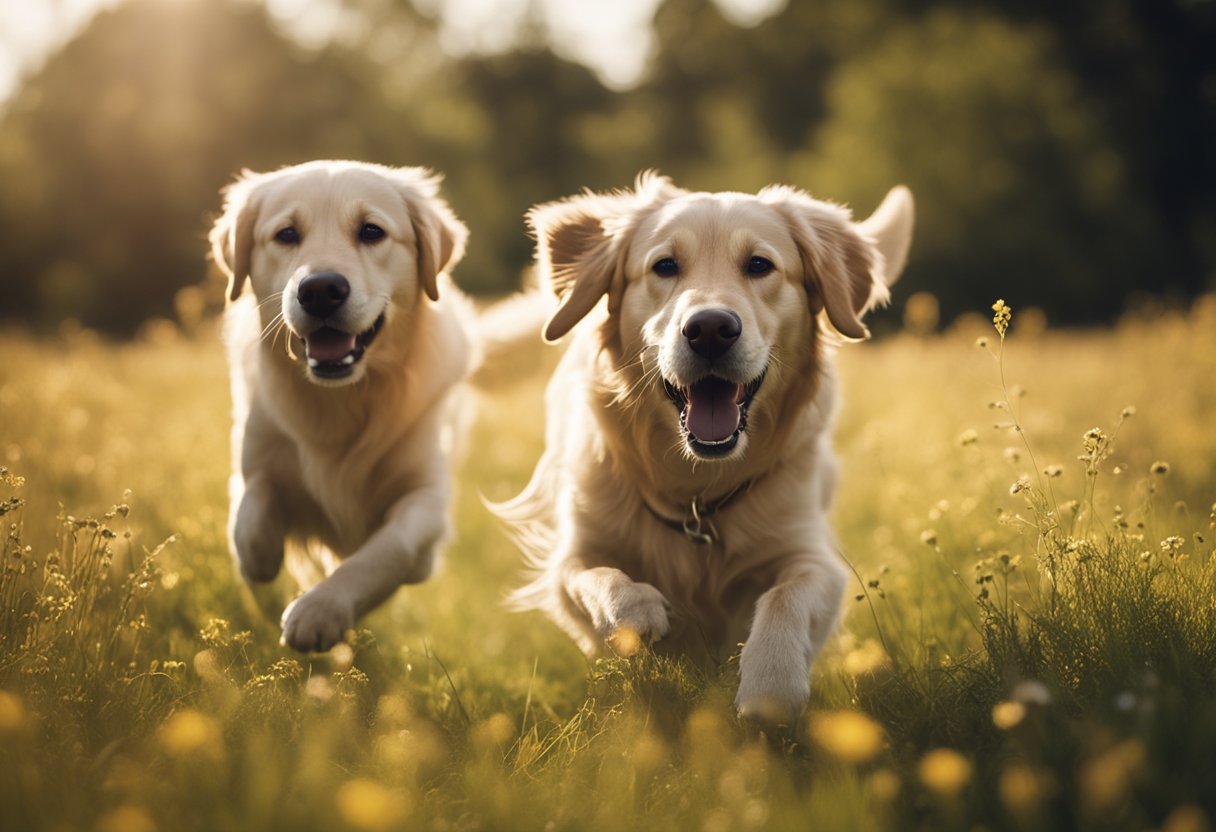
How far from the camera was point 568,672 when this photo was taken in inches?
156

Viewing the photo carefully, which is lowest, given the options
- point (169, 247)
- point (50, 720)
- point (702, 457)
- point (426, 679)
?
point (169, 247)

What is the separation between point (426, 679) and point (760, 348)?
162cm

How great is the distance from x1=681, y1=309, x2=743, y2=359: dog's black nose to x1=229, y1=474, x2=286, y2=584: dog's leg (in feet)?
5.60

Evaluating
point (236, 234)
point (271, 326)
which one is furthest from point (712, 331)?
point (236, 234)

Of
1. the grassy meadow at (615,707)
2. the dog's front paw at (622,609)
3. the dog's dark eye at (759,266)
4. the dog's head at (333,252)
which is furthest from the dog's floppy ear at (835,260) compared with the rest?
the dog's head at (333,252)

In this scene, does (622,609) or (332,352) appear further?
(332,352)

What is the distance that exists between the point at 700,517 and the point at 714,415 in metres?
0.51

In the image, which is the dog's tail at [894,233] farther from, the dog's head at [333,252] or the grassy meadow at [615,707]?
the dog's head at [333,252]

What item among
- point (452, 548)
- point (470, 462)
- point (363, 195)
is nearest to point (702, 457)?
point (363, 195)

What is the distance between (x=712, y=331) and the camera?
10.2ft

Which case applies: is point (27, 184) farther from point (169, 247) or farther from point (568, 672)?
point (568, 672)

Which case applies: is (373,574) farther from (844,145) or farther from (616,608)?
(844,145)

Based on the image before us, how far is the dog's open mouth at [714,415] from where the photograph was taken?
3281mm

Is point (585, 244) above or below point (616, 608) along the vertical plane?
above
